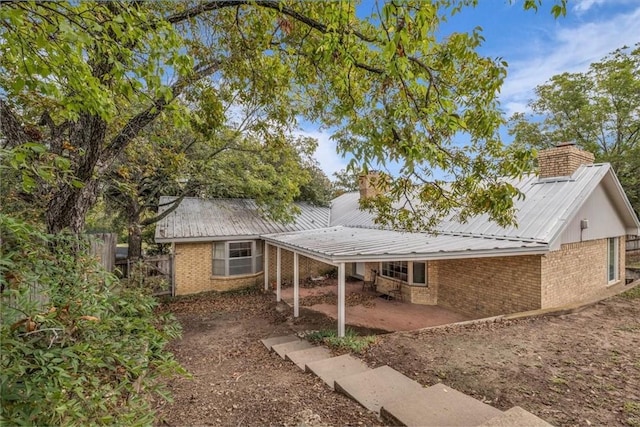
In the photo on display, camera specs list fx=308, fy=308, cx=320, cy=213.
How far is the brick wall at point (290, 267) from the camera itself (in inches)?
573

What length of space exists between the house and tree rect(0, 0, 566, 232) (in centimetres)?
296

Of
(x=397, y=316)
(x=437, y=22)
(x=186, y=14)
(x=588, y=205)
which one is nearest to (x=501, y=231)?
(x=588, y=205)

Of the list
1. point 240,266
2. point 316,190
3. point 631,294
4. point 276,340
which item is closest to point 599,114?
point 631,294

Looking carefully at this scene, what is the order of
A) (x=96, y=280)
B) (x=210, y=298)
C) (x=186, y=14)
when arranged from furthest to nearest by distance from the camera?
1. (x=210, y=298)
2. (x=186, y=14)
3. (x=96, y=280)

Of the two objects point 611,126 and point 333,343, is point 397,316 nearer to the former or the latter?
point 333,343

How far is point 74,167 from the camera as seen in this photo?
4809 millimetres

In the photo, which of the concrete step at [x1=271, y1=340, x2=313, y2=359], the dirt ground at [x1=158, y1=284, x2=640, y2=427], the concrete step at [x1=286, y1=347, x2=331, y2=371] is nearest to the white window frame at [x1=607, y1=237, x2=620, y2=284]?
the dirt ground at [x1=158, y1=284, x2=640, y2=427]

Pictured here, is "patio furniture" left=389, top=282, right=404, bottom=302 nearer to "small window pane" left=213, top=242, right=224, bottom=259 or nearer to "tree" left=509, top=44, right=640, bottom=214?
"small window pane" left=213, top=242, right=224, bottom=259

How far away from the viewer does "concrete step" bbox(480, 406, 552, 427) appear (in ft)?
10.7

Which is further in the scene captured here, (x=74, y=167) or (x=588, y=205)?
(x=588, y=205)

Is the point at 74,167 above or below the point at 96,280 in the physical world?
above

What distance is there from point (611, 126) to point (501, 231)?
18482 mm

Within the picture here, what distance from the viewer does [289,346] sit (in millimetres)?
6957

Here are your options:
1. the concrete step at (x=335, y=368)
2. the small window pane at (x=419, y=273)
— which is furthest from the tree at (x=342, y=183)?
the concrete step at (x=335, y=368)
